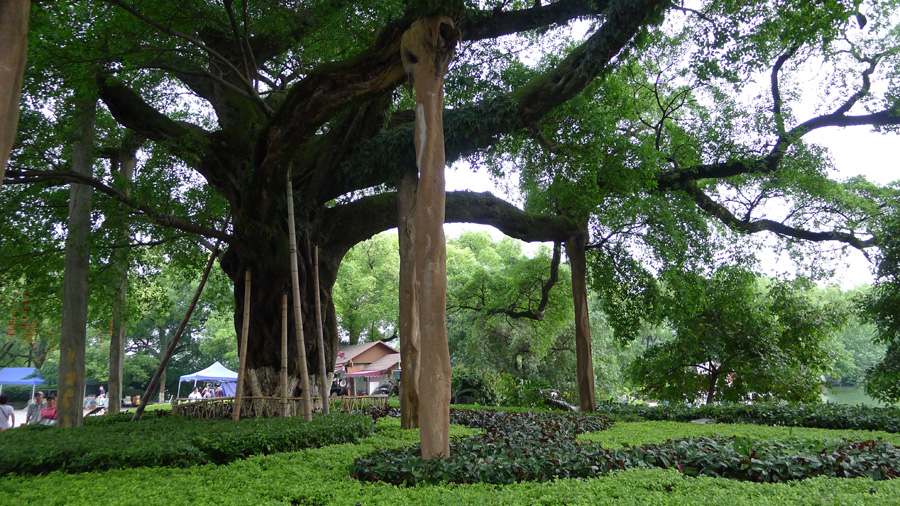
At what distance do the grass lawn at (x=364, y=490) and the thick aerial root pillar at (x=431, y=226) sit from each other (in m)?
0.96

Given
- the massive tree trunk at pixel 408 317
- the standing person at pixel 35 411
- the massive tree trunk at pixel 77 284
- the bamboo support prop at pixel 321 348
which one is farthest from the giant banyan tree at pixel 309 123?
the standing person at pixel 35 411

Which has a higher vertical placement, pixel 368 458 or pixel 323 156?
pixel 323 156

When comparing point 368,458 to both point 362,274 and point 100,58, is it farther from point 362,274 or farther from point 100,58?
point 362,274

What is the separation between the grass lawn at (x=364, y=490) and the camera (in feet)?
11.7

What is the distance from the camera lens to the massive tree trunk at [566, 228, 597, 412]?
43.8 feet

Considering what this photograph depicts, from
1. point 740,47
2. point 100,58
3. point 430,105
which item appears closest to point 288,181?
point 100,58

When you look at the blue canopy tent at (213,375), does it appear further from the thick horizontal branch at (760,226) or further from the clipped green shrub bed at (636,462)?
the clipped green shrub bed at (636,462)

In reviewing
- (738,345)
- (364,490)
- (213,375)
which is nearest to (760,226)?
(738,345)

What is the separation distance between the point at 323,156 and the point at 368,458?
21.9ft

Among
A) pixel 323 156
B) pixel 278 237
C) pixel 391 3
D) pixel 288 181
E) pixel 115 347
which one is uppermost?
pixel 391 3

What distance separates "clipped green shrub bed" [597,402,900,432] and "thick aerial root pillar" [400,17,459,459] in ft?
24.3

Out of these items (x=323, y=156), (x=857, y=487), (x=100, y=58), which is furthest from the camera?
(x=323, y=156)

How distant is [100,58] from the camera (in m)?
8.28

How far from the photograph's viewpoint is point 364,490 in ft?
13.1
